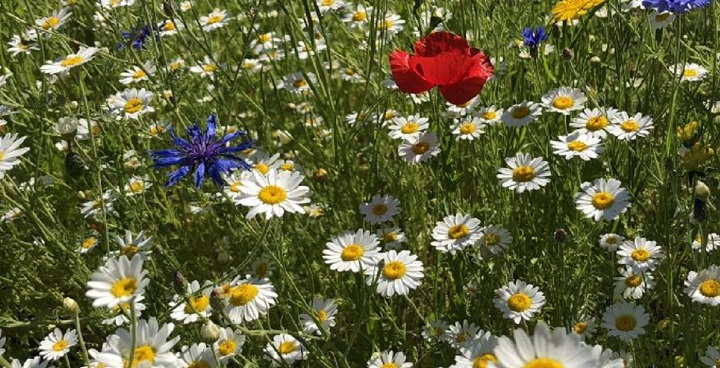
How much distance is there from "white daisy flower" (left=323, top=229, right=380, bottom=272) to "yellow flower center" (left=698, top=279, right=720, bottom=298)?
799mm

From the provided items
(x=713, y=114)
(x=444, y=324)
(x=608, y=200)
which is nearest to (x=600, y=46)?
(x=713, y=114)

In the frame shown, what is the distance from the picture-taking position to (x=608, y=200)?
6.51ft

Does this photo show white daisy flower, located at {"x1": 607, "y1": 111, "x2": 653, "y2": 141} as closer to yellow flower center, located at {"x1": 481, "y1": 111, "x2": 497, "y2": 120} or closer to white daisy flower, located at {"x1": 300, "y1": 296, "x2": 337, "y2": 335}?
yellow flower center, located at {"x1": 481, "y1": 111, "x2": 497, "y2": 120}

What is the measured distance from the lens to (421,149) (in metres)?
2.37

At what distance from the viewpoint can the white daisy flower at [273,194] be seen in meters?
1.70

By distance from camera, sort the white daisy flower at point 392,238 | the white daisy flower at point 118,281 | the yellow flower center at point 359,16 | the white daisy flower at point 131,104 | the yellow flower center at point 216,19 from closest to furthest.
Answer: the white daisy flower at point 118,281
the white daisy flower at point 392,238
the white daisy flower at point 131,104
the yellow flower center at point 359,16
the yellow flower center at point 216,19

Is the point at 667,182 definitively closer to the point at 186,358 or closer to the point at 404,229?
the point at 404,229

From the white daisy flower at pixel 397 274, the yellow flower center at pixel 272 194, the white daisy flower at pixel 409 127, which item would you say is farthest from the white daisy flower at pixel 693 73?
the yellow flower center at pixel 272 194

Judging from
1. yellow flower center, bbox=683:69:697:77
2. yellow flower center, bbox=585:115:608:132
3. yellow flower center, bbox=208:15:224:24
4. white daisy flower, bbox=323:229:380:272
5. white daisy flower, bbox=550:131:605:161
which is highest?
yellow flower center, bbox=208:15:224:24

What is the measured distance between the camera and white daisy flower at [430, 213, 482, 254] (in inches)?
81.9

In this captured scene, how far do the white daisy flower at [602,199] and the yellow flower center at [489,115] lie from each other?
541mm

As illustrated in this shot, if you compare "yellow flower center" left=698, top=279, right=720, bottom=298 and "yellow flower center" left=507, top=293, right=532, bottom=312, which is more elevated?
"yellow flower center" left=698, top=279, right=720, bottom=298

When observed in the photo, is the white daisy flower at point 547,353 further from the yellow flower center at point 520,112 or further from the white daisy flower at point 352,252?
the yellow flower center at point 520,112

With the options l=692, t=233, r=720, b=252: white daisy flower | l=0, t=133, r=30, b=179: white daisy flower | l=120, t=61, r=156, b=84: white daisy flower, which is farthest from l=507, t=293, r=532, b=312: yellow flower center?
l=120, t=61, r=156, b=84: white daisy flower
